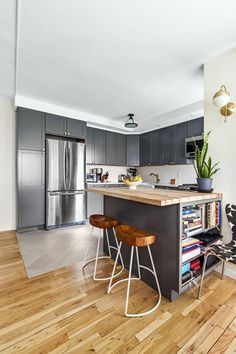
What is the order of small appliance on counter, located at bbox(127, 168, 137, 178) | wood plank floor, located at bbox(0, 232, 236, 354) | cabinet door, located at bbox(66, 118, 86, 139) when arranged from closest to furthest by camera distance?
wood plank floor, located at bbox(0, 232, 236, 354) < cabinet door, located at bbox(66, 118, 86, 139) < small appliance on counter, located at bbox(127, 168, 137, 178)

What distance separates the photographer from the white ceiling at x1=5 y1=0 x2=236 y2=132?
61.6 inches

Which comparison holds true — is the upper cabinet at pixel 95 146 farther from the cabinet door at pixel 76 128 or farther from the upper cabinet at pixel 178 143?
the upper cabinet at pixel 178 143

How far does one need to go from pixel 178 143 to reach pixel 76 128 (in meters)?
2.37

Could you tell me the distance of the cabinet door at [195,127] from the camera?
3812 mm

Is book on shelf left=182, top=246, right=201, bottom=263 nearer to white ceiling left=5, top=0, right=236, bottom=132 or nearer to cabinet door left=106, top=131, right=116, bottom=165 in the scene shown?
white ceiling left=5, top=0, right=236, bottom=132

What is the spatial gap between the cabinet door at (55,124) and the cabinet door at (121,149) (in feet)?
5.65

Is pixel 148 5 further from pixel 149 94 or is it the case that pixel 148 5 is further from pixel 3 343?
pixel 3 343

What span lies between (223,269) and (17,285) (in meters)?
2.18

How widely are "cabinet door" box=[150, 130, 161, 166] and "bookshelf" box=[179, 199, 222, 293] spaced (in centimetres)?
278

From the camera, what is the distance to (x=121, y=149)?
17.0 ft

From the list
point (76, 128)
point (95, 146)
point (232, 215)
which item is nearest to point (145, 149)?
point (95, 146)

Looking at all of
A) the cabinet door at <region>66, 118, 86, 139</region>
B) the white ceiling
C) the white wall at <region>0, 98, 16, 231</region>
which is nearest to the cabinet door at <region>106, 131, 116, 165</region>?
the cabinet door at <region>66, 118, 86, 139</region>

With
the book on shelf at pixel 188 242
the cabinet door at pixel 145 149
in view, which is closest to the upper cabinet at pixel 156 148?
the cabinet door at pixel 145 149

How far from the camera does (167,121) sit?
428 cm
